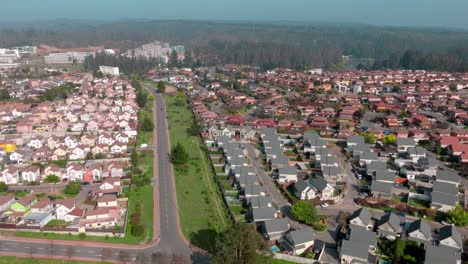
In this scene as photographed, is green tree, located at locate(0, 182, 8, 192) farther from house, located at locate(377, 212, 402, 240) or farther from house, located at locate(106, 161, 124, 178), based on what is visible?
house, located at locate(377, 212, 402, 240)

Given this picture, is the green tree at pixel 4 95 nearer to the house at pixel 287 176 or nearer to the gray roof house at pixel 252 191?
the gray roof house at pixel 252 191

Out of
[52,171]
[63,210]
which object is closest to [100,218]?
[63,210]

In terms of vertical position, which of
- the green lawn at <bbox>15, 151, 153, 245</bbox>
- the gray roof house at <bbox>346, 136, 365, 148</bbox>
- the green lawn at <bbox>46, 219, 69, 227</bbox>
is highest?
the gray roof house at <bbox>346, 136, 365, 148</bbox>

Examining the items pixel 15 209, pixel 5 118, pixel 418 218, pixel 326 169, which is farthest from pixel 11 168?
pixel 418 218

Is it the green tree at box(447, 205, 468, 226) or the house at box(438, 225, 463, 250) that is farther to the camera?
the green tree at box(447, 205, 468, 226)

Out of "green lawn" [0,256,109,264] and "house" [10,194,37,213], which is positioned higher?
"house" [10,194,37,213]

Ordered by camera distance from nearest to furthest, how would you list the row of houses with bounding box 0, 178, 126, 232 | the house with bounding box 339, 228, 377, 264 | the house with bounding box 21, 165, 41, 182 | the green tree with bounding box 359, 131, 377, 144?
the house with bounding box 339, 228, 377, 264 → the row of houses with bounding box 0, 178, 126, 232 → the house with bounding box 21, 165, 41, 182 → the green tree with bounding box 359, 131, 377, 144

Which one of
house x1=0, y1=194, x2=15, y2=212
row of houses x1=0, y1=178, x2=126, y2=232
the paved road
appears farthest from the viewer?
house x1=0, y1=194, x2=15, y2=212

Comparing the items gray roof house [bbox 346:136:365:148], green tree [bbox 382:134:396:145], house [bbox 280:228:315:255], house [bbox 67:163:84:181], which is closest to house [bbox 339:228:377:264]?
house [bbox 280:228:315:255]
